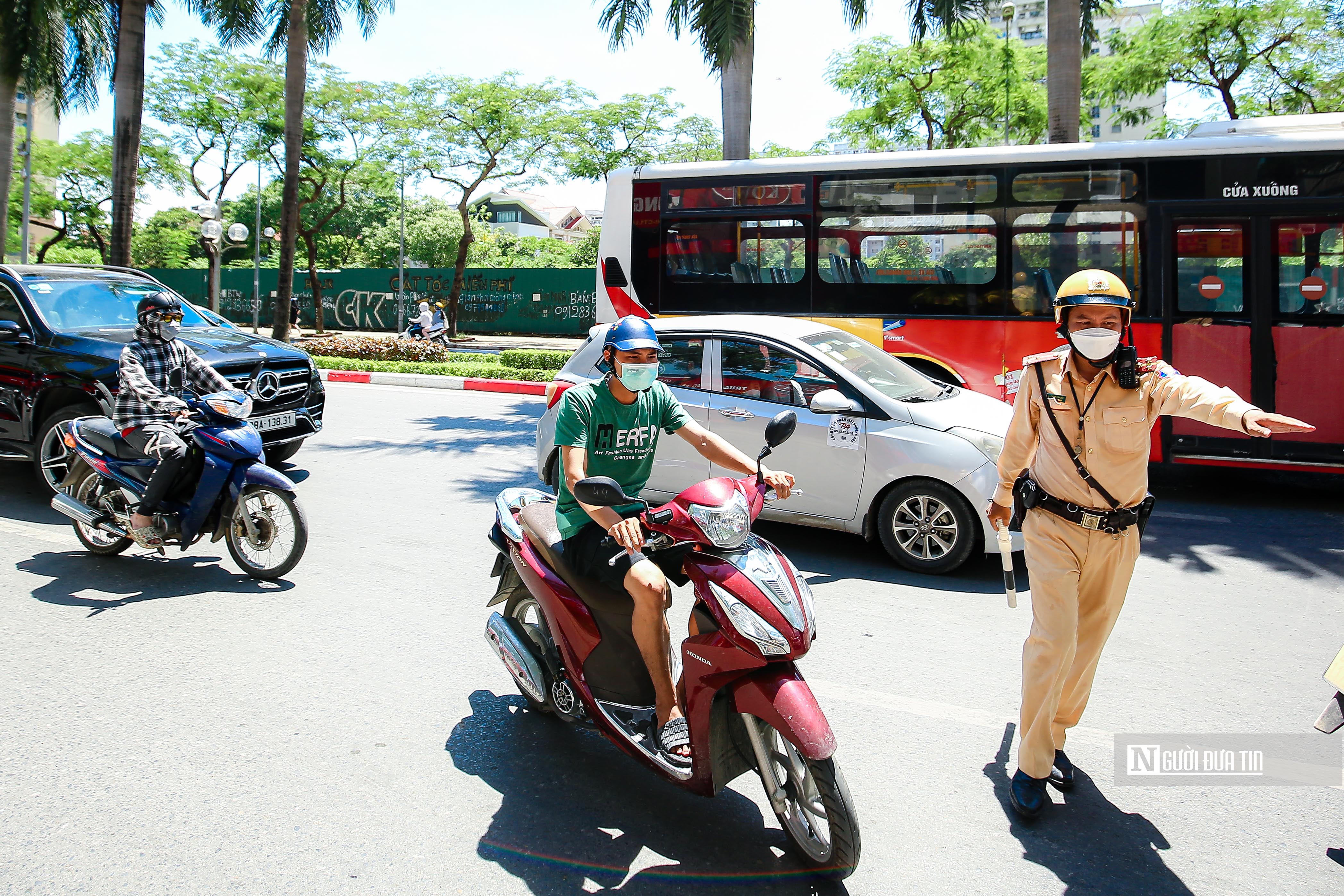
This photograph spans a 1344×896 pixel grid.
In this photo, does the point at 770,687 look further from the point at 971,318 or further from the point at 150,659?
the point at 971,318

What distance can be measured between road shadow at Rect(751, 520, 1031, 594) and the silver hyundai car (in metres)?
0.13

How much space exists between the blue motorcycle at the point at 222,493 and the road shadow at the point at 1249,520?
18.2 ft

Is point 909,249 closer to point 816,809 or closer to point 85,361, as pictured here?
point 85,361

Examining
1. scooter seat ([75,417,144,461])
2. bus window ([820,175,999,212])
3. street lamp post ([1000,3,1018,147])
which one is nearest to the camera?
scooter seat ([75,417,144,461])

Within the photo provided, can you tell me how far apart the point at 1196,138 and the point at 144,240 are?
160 feet

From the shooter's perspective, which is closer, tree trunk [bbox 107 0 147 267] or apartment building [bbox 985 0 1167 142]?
apartment building [bbox 985 0 1167 142]

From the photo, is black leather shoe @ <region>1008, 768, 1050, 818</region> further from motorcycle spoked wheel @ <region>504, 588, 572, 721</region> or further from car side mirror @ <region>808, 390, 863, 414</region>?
car side mirror @ <region>808, 390, 863, 414</region>

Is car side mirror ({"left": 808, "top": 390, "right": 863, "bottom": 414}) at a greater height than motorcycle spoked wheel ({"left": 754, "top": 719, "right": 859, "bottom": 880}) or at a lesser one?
greater

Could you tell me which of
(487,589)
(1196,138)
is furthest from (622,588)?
(1196,138)

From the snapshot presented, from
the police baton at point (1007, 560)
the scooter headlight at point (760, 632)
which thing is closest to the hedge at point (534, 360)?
the police baton at point (1007, 560)

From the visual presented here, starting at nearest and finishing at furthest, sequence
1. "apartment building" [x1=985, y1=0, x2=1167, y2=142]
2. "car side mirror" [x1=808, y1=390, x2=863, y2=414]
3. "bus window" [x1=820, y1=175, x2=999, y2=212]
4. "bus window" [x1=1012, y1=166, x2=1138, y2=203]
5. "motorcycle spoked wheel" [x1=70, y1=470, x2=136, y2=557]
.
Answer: "car side mirror" [x1=808, y1=390, x2=863, y2=414], "motorcycle spoked wheel" [x1=70, y1=470, x2=136, y2=557], "bus window" [x1=1012, y1=166, x2=1138, y2=203], "bus window" [x1=820, y1=175, x2=999, y2=212], "apartment building" [x1=985, y1=0, x2=1167, y2=142]

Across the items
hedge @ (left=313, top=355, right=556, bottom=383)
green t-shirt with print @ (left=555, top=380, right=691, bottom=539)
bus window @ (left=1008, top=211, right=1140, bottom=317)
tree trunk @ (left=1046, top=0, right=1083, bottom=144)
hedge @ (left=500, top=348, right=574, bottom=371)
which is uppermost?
tree trunk @ (left=1046, top=0, right=1083, bottom=144)

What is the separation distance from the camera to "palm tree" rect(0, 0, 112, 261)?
67.1 feet

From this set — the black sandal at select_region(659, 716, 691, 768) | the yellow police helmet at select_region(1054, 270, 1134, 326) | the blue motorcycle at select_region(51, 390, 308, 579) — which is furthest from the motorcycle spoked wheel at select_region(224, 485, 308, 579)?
the yellow police helmet at select_region(1054, 270, 1134, 326)
